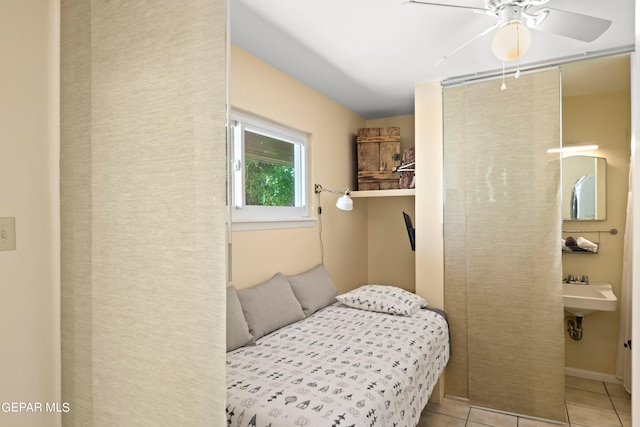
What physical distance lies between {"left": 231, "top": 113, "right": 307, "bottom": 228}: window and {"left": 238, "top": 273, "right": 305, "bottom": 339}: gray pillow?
453 mm

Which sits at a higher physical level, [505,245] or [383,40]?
[383,40]

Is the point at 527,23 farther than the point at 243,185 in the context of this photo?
No

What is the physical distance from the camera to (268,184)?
2832 mm

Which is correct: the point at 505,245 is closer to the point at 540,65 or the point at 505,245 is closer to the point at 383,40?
the point at 540,65

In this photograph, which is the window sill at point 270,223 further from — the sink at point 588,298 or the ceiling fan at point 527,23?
the sink at point 588,298

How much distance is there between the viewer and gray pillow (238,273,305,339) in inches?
91.0

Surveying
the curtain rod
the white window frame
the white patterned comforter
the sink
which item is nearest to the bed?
the white patterned comforter

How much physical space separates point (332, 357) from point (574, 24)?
1.96m

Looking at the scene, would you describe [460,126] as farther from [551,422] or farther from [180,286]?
[180,286]
